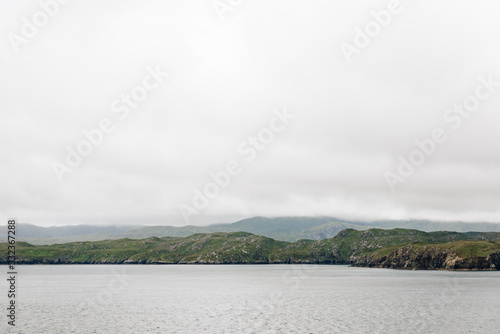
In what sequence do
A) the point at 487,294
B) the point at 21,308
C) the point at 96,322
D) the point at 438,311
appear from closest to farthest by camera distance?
the point at 96,322
the point at 438,311
the point at 21,308
the point at 487,294

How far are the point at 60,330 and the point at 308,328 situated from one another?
4687cm

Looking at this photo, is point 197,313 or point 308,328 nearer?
point 308,328

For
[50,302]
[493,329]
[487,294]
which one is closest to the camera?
[493,329]

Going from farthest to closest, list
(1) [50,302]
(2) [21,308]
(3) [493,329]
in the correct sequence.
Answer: (1) [50,302], (2) [21,308], (3) [493,329]

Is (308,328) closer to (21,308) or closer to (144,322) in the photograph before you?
(144,322)

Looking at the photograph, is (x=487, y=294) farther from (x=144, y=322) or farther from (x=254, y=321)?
(x=144, y=322)

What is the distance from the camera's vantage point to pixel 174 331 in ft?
254

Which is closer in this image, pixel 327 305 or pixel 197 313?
pixel 197 313

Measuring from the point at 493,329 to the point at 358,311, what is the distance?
3148cm

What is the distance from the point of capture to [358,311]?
102 metres

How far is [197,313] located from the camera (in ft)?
331

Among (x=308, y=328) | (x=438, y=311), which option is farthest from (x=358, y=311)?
(x=308, y=328)

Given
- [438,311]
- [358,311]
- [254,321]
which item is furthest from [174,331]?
[438,311]

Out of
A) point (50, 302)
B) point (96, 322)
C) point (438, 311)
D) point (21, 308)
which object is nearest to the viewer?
point (96, 322)
